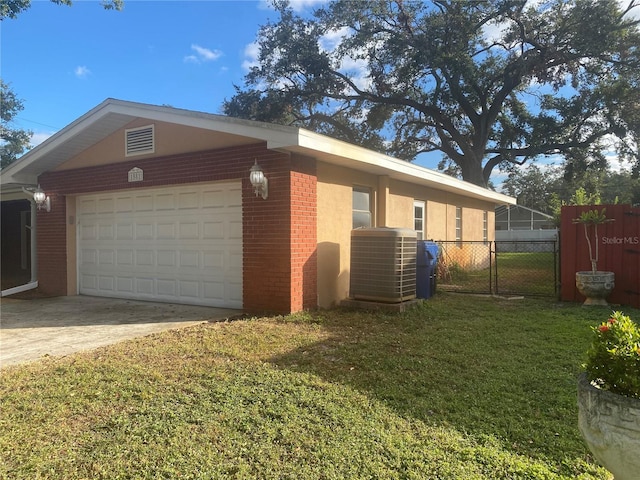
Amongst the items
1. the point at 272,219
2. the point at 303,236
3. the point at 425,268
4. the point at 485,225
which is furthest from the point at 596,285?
the point at 485,225

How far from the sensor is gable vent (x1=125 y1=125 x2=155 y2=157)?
798 cm

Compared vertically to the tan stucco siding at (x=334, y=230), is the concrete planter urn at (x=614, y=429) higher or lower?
lower

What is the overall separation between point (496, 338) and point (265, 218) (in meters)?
3.80

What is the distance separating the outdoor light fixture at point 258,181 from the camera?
6551 mm

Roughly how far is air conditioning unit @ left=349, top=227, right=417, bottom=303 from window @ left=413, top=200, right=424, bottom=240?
3984mm

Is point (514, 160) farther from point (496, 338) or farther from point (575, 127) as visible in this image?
point (496, 338)

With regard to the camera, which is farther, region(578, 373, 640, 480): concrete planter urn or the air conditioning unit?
the air conditioning unit

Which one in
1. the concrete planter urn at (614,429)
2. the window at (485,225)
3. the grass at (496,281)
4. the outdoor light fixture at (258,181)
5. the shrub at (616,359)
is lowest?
the grass at (496,281)

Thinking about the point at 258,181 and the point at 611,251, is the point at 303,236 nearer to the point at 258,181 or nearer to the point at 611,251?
the point at 258,181

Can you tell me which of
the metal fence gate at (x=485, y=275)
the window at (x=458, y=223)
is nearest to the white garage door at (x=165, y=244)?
the metal fence gate at (x=485, y=275)

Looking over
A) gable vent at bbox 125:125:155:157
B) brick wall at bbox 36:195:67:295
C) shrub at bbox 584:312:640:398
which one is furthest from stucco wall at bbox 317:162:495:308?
brick wall at bbox 36:195:67:295

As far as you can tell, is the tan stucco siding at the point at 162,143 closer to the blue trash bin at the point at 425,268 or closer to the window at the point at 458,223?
the blue trash bin at the point at 425,268

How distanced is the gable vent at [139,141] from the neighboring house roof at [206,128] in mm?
249

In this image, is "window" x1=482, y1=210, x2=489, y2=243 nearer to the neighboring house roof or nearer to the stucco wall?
the stucco wall
